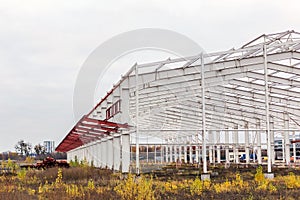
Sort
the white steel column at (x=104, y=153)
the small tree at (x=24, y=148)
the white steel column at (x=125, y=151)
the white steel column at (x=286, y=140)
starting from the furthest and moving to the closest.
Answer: the small tree at (x=24, y=148), the white steel column at (x=286, y=140), the white steel column at (x=104, y=153), the white steel column at (x=125, y=151)

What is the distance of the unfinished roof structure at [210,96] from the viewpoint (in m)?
22.9

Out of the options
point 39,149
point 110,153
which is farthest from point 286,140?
point 39,149

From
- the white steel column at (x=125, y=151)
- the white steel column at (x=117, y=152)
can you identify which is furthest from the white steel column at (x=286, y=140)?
the white steel column at (x=125, y=151)

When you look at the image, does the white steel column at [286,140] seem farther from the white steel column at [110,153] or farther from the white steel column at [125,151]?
the white steel column at [125,151]

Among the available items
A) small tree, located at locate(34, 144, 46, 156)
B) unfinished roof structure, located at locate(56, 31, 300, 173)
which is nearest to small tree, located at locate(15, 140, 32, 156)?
small tree, located at locate(34, 144, 46, 156)

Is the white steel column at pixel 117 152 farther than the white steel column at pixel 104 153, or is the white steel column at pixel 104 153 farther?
the white steel column at pixel 104 153

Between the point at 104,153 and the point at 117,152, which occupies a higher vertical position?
the point at 117,152

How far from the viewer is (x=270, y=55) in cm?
2498

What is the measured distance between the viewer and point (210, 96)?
3500 centimetres

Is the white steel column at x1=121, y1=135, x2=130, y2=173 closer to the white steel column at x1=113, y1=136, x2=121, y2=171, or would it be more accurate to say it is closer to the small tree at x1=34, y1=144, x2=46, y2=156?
the white steel column at x1=113, y1=136, x2=121, y2=171

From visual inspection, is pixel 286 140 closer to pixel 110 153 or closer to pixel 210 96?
pixel 210 96

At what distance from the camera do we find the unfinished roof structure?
2294 centimetres

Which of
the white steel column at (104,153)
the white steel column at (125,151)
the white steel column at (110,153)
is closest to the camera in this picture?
the white steel column at (125,151)

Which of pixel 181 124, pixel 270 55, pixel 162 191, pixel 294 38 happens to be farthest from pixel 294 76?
pixel 181 124
